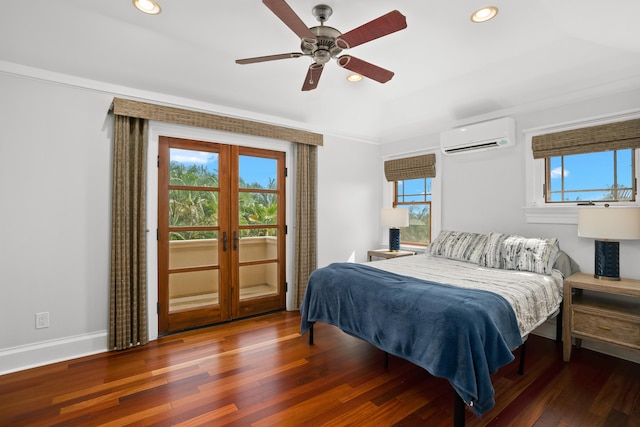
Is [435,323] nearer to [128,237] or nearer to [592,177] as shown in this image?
[592,177]

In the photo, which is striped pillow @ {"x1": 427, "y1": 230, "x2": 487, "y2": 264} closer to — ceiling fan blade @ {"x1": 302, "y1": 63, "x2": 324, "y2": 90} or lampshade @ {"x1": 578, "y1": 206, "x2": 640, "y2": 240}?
lampshade @ {"x1": 578, "y1": 206, "x2": 640, "y2": 240}

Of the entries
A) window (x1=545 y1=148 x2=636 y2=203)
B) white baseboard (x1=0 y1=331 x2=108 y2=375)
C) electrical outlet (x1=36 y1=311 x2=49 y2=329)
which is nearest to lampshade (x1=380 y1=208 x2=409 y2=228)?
window (x1=545 y1=148 x2=636 y2=203)

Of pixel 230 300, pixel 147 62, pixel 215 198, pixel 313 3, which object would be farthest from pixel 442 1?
pixel 230 300

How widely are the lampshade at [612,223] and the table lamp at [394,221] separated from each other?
2032mm

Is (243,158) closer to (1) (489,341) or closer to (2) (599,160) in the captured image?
(1) (489,341)

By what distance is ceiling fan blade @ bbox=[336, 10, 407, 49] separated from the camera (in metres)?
1.75

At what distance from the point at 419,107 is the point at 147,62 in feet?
10.1

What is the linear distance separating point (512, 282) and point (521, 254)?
645 mm

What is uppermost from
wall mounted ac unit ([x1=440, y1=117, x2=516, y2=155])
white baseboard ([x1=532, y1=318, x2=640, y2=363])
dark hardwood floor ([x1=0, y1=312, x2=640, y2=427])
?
wall mounted ac unit ([x1=440, y1=117, x2=516, y2=155])

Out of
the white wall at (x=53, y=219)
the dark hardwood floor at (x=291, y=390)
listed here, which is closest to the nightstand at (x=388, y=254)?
the dark hardwood floor at (x=291, y=390)

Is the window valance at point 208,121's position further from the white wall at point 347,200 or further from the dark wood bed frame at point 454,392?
the dark wood bed frame at point 454,392

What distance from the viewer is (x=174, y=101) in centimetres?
330

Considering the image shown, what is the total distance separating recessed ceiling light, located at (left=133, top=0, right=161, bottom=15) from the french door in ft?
4.22

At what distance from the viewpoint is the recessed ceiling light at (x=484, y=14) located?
2.29 meters
